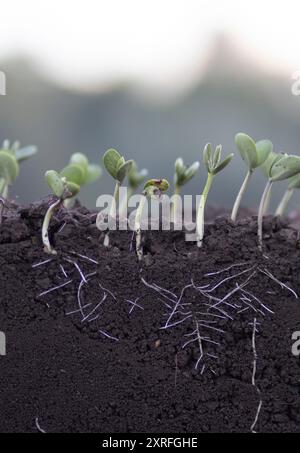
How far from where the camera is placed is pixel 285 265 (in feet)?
2.99

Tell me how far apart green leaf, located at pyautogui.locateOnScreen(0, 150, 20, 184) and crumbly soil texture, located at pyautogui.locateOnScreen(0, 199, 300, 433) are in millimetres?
203

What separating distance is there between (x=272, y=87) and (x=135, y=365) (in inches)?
224

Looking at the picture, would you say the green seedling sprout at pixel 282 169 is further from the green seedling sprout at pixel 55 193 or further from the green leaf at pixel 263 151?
the green seedling sprout at pixel 55 193

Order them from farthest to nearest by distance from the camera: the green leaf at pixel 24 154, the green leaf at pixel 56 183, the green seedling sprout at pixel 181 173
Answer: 1. the green leaf at pixel 24 154
2. the green seedling sprout at pixel 181 173
3. the green leaf at pixel 56 183

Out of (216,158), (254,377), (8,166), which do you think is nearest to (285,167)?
(216,158)

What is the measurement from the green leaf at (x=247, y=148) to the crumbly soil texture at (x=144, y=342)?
0.18 meters

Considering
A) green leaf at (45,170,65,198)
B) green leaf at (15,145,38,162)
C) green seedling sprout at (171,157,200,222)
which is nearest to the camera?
green leaf at (45,170,65,198)

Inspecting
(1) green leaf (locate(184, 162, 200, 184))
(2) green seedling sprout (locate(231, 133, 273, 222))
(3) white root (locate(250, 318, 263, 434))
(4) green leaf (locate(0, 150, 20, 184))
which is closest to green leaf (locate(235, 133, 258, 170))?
(2) green seedling sprout (locate(231, 133, 273, 222))

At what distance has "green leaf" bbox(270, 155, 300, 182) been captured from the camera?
89 cm

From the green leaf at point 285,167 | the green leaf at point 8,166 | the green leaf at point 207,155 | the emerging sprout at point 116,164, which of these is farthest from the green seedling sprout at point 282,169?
the green leaf at point 8,166

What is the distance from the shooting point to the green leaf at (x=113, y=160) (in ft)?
2.96

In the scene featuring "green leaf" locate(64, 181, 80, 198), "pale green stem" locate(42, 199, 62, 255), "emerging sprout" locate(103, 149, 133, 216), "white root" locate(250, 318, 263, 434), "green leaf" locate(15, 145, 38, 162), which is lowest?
"white root" locate(250, 318, 263, 434)

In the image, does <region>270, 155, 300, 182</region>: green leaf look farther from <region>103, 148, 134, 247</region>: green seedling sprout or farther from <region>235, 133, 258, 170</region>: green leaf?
<region>103, 148, 134, 247</region>: green seedling sprout

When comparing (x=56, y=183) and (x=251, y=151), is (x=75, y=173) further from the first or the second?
(x=251, y=151)
